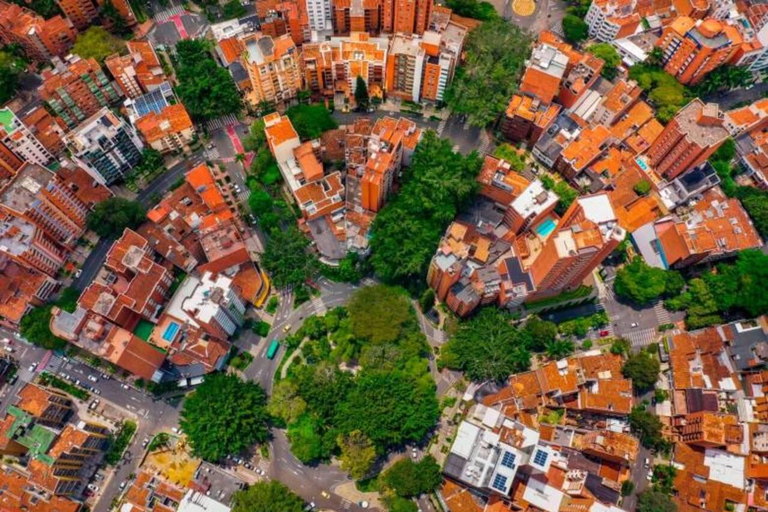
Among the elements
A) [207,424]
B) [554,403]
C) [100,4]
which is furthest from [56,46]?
[554,403]

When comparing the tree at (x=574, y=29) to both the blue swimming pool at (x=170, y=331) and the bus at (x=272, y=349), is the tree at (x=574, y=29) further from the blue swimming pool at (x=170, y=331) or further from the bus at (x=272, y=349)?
the blue swimming pool at (x=170, y=331)

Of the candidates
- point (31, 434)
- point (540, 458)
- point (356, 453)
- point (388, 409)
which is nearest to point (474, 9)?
point (388, 409)

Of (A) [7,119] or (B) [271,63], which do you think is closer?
(A) [7,119]

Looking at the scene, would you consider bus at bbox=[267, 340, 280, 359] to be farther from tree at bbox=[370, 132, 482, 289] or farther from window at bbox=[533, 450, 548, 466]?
window at bbox=[533, 450, 548, 466]

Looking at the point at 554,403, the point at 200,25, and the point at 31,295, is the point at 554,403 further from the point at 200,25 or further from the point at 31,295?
the point at 200,25

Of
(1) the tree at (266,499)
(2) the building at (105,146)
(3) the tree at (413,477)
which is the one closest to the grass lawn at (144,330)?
(2) the building at (105,146)

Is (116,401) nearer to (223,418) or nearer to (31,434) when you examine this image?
(31,434)
